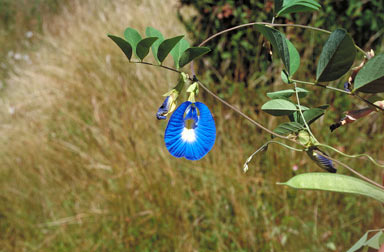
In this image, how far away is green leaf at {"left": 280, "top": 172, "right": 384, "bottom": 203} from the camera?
0.30 meters

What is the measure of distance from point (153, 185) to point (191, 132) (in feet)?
4.09

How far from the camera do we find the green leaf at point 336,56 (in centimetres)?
29

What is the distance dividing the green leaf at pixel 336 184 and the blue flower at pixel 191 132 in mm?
77

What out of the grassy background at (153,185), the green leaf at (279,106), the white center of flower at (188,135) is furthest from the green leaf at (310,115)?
the grassy background at (153,185)

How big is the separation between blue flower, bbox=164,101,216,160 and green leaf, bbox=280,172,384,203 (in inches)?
3.0

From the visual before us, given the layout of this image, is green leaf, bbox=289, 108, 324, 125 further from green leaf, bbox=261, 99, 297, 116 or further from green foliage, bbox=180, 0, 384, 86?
green foliage, bbox=180, 0, 384, 86

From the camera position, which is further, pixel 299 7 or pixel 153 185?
pixel 153 185

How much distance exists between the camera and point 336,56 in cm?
31

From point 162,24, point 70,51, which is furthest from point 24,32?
point 162,24

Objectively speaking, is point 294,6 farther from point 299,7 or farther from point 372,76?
point 372,76

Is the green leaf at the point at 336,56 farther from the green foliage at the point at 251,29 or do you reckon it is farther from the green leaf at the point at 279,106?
the green foliage at the point at 251,29

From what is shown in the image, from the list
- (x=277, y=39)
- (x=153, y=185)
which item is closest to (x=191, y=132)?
(x=277, y=39)

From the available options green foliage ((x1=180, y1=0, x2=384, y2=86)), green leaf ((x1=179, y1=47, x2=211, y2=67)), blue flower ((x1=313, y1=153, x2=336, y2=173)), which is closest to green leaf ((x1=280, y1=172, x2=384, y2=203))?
blue flower ((x1=313, y1=153, x2=336, y2=173))

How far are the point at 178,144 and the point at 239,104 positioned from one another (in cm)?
149
